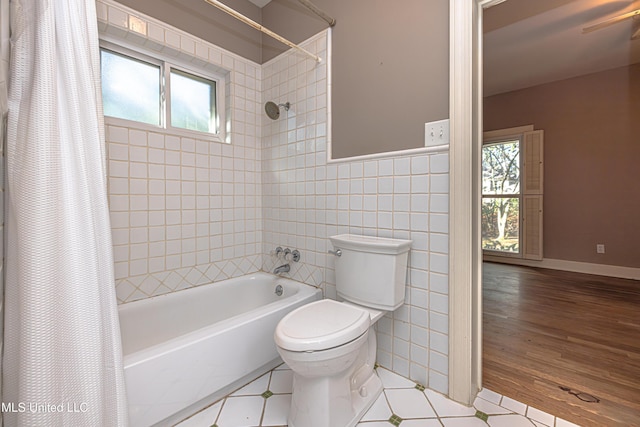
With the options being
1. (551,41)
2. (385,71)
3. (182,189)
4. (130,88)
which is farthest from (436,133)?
(551,41)

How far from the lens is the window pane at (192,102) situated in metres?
1.94

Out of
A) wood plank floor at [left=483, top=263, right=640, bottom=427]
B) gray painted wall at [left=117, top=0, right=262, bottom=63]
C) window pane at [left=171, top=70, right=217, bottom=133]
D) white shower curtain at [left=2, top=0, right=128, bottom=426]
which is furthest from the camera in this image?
window pane at [left=171, top=70, right=217, bottom=133]

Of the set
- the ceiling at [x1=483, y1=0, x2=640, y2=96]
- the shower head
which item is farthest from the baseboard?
the shower head

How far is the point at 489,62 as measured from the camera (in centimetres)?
320

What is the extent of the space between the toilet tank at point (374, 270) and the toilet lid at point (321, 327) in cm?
15

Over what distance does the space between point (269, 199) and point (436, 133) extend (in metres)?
1.38

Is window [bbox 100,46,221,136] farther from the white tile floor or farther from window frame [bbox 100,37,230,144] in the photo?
the white tile floor

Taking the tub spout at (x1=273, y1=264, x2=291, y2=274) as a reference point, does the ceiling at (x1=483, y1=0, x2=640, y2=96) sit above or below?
above

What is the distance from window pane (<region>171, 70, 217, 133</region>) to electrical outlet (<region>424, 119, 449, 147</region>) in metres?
1.60

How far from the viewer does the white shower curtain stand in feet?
2.25

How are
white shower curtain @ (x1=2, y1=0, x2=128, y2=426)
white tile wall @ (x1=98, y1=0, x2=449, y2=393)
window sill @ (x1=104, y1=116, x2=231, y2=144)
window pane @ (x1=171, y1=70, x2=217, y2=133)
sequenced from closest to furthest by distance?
white shower curtain @ (x1=2, y1=0, x2=128, y2=426) < white tile wall @ (x1=98, y1=0, x2=449, y2=393) < window sill @ (x1=104, y1=116, x2=231, y2=144) < window pane @ (x1=171, y1=70, x2=217, y2=133)

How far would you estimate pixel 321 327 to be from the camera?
1.15 m

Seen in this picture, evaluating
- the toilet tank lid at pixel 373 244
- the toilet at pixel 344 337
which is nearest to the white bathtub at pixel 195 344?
the toilet at pixel 344 337

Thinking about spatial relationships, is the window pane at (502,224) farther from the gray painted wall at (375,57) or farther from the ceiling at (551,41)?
the gray painted wall at (375,57)
